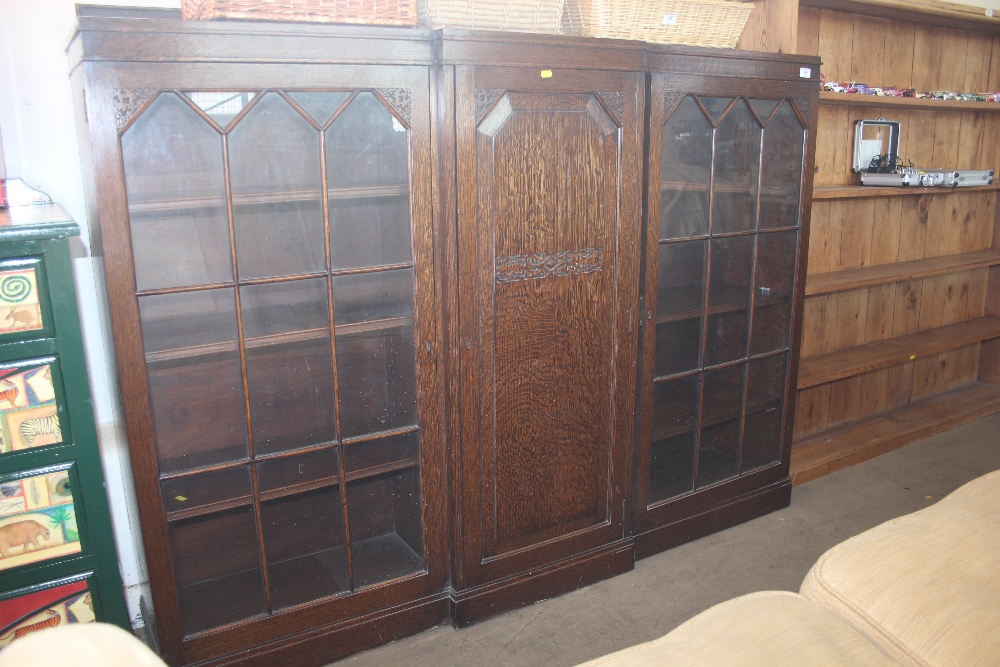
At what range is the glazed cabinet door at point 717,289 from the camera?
2.44 meters

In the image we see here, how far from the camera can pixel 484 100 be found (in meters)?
1.99

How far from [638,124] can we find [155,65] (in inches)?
50.3

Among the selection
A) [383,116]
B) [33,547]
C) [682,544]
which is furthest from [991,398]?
Result: [33,547]

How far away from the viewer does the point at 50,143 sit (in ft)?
6.69

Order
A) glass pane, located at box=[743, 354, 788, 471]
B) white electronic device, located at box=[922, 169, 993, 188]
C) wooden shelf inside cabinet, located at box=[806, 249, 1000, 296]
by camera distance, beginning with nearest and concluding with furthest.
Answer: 1. glass pane, located at box=[743, 354, 788, 471]
2. wooden shelf inside cabinet, located at box=[806, 249, 1000, 296]
3. white electronic device, located at box=[922, 169, 993, 188]

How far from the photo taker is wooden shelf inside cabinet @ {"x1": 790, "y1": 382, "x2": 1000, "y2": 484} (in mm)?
3322

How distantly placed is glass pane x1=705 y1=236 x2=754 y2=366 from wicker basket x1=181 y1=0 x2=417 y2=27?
1.28m

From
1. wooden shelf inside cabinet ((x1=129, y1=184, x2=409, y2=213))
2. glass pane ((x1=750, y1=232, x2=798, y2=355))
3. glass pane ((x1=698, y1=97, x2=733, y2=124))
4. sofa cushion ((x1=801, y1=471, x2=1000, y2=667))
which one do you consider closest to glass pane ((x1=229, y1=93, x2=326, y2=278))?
wooden shelf inside cabinet ((x1=129, y1=184, x2=409, y2=213))

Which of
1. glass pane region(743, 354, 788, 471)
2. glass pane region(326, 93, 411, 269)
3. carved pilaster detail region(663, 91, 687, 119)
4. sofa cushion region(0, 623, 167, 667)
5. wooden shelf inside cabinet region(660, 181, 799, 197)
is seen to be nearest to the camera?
sofa cushion region(0, 623, 167, 667)

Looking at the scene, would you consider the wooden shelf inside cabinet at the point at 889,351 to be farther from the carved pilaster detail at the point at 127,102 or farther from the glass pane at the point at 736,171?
the carved pilaster detail at the point at 127,102

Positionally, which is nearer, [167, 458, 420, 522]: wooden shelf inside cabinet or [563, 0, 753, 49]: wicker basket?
[167, 458, 420, 522]: wooden shelf inside cabinet

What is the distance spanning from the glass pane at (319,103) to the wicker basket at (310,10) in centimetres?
16

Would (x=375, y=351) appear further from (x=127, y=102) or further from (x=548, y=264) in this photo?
(x=127, y=102)

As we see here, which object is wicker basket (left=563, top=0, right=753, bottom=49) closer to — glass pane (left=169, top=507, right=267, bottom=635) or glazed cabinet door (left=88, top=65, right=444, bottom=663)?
→ glazed cabinet door (left=88, top=65, right=444, bottom=663)
